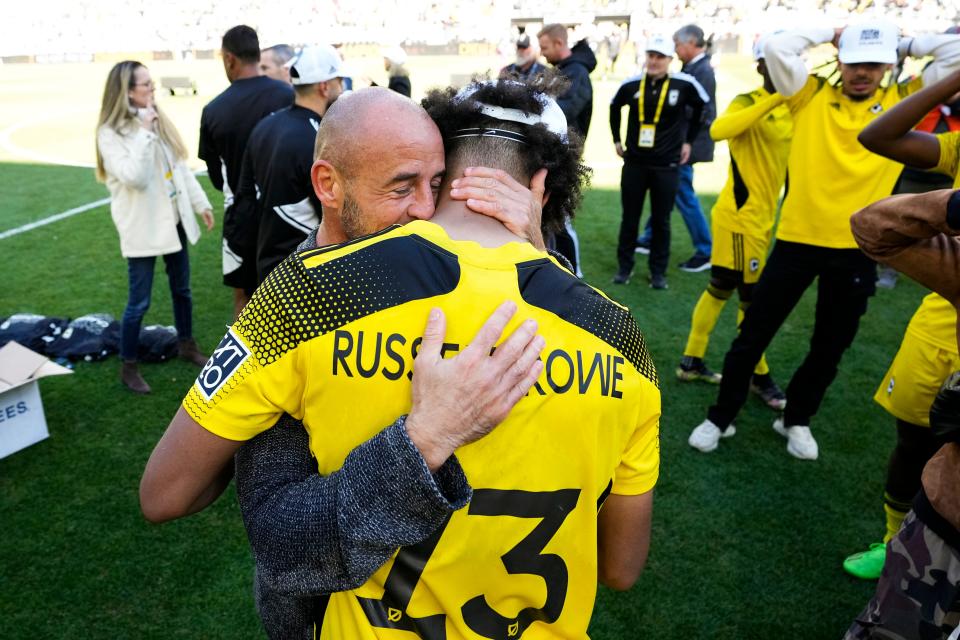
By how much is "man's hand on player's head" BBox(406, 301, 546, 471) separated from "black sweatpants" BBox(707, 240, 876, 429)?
11.3 ft

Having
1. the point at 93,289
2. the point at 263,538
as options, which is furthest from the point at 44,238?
the point at 263,538

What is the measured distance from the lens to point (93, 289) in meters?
7.13

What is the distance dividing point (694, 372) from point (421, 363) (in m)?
4.70

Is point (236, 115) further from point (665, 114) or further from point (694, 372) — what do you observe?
point (665, 114)

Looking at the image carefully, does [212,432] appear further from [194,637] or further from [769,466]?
[769,466]

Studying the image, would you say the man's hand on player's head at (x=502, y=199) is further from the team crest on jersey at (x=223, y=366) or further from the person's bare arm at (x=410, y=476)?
the team crest on jersey at (x=223, y=366)

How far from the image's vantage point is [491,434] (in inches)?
50.7

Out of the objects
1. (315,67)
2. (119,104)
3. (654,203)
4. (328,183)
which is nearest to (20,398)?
(119,104)

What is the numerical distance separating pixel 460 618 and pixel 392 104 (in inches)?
45.5

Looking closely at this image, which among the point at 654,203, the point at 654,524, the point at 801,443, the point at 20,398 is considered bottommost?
the point at 654,524

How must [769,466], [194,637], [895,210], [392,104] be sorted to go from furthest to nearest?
[769,466] → [194,637] → [895,210] → [392,104]

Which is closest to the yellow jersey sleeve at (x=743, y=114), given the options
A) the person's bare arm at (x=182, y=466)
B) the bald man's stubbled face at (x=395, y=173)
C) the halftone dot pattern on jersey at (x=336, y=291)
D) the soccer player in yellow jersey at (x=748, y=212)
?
the soccer player in yellow jersey at (x=748, y=212)

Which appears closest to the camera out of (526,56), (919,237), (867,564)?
(919,237)

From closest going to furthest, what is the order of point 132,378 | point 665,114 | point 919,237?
point 919,237, point 132,378, point 665,114
